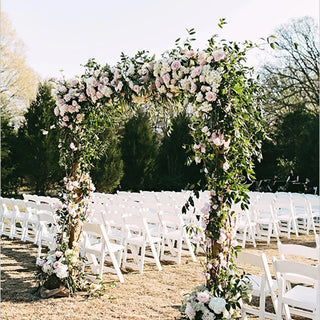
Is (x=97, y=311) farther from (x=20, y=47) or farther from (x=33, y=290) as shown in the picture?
(x=20, y=47)

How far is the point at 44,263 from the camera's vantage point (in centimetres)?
488

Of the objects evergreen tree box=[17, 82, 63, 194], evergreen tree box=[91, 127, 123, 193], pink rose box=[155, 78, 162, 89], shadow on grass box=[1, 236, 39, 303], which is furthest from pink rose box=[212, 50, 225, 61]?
evergreen tree box=[91, 127, 123, 193]

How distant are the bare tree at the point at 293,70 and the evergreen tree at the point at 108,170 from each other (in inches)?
353

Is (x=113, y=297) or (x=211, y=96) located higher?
(x=211, y=96)

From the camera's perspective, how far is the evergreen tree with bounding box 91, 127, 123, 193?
1485 centimetres

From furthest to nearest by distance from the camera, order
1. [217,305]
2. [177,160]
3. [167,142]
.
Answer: [167,142]
[177,160]
[217,305]

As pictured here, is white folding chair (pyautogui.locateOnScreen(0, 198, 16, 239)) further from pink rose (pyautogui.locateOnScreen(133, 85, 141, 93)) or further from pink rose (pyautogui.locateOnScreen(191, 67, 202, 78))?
pink rose (pyautogui.locateOnScreen(191, 67, 202, 78))

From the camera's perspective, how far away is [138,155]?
1697 cm

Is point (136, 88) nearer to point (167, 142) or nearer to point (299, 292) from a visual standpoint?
point (299, 292)

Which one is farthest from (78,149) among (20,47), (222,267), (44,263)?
(20,47)

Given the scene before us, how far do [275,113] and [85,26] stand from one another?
15.7 meters

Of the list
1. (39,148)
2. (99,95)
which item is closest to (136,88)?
(99,95)

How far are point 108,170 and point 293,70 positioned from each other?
473 inches

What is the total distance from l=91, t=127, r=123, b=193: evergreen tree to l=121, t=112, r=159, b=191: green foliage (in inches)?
68.1
